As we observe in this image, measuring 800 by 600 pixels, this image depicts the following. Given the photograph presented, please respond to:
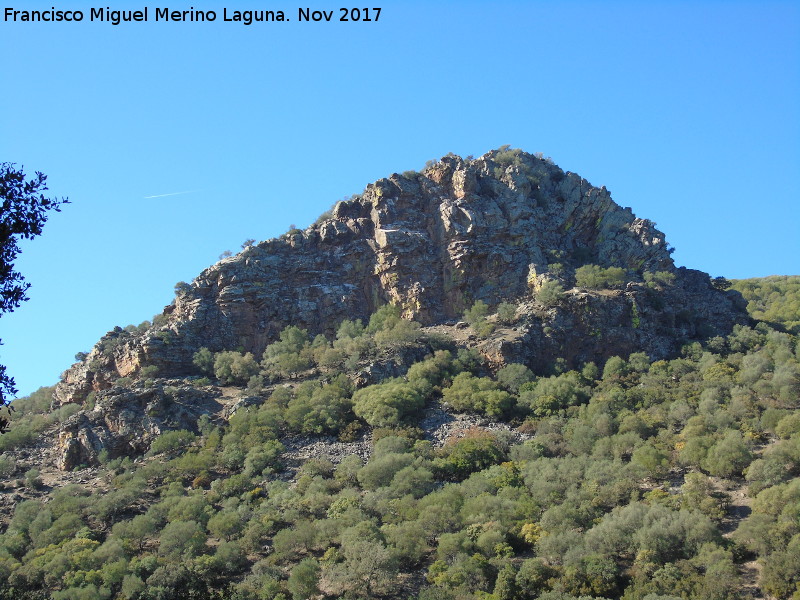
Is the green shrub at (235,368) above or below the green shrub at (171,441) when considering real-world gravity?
above

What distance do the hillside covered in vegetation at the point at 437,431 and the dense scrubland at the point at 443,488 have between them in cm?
18

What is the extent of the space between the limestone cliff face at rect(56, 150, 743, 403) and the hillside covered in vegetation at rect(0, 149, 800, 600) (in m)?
0.29

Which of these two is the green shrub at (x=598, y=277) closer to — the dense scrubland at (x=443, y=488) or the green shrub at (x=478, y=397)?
the dense scrubland at (x=443, y=488)

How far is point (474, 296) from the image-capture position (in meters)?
81.0

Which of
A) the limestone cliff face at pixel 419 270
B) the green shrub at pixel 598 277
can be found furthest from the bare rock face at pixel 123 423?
the green shrub at pixel 598 277

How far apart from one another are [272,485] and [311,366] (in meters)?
20.6

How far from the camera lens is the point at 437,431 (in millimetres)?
63719

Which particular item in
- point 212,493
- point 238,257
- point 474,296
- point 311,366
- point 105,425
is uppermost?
point 238,257

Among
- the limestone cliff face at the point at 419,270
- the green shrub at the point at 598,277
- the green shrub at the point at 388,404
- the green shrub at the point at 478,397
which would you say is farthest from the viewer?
the green shrub at the point at 598,277

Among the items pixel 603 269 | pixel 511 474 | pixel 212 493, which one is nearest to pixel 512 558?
pixel 511 474

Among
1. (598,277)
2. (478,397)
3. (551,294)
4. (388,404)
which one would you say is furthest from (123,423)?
(598,277)

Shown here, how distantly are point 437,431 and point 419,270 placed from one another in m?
22.2

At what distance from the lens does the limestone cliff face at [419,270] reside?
7619 cm

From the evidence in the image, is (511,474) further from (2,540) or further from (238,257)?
(238,257)
